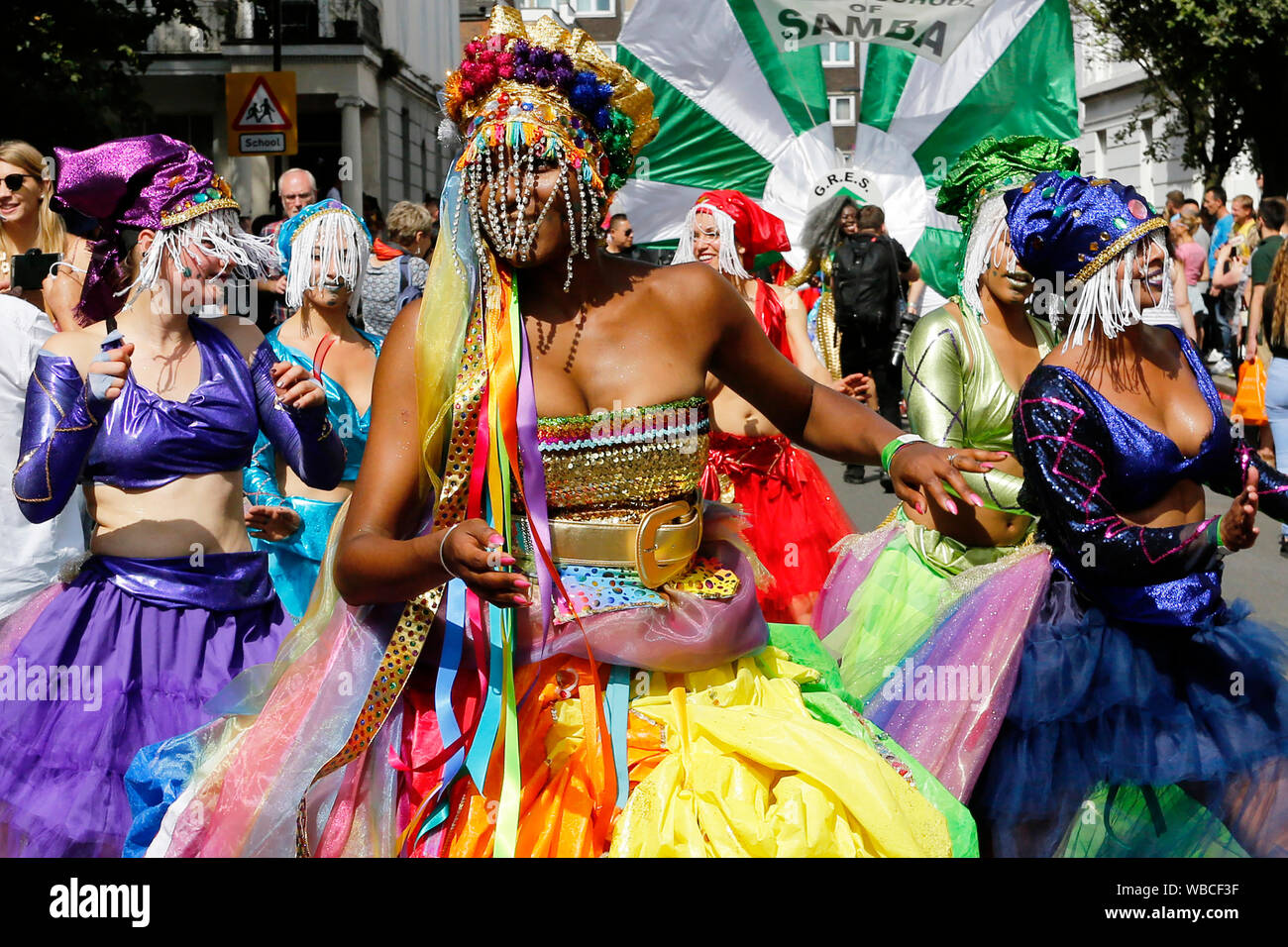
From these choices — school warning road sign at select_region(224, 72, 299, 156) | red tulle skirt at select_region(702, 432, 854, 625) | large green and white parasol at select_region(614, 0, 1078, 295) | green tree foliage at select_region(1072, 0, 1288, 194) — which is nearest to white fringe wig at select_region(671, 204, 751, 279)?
large green and white parasol at select_region(614, 0, 1078, 295)

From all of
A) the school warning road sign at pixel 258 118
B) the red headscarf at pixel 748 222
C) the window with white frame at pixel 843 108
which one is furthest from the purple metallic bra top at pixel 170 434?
the school warning road sign at pixel 258 118

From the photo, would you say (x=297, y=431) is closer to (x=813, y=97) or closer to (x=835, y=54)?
(x=813, y=97)

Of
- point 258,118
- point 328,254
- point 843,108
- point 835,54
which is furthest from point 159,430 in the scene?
point 835,54

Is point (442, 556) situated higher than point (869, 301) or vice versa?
point (442, 556)

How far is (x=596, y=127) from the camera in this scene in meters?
2.73

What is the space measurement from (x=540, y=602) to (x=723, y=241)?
430 cm

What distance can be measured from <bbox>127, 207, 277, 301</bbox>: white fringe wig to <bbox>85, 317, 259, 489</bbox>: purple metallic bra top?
0.89ft

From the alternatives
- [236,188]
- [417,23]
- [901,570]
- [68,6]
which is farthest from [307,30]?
[901,570]

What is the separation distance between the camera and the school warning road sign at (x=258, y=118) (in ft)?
39.4

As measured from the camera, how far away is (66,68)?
15.5 meters

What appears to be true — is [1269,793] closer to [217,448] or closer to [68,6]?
[217,448]

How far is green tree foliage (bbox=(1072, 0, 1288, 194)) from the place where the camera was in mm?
20516

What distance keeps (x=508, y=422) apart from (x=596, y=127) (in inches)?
24.3

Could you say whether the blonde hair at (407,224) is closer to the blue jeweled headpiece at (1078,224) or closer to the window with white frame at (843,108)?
the window with white frame at (843,108)
